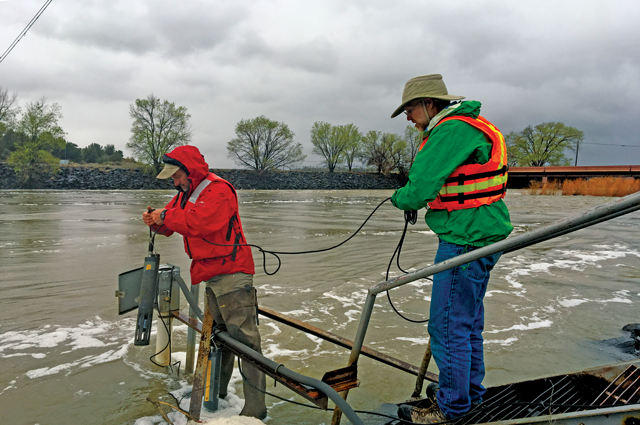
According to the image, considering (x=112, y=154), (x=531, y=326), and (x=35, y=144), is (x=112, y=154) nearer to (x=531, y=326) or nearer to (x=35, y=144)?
(x=35, y=144)

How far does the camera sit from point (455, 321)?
2.60m

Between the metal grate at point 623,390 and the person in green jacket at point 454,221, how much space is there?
877 mm

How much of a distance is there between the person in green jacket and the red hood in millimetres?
1602

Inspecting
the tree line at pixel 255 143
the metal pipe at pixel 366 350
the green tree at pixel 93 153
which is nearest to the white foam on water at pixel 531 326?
the metal pipe at pixel 366 350

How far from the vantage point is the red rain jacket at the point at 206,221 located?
3.16 metres

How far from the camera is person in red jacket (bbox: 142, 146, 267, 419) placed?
3258 millimetres

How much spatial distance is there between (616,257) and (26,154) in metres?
59.5

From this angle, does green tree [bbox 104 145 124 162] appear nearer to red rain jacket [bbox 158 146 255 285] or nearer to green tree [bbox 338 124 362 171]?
green tree [bbox 338 124 362 171]

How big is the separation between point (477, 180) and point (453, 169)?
19 cm

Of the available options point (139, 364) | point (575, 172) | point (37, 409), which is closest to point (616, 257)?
point (139, 364)

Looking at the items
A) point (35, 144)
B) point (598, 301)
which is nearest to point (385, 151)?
point (35, 144)

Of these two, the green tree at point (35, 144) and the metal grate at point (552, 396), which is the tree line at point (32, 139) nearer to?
the green tree at point (35, 144)

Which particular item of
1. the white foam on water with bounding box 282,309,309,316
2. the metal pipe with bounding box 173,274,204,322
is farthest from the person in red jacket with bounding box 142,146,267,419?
the white foam on water with bounding box 282,309,309,316

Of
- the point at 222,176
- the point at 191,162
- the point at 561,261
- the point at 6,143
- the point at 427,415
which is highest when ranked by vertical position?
the point at 6,143
